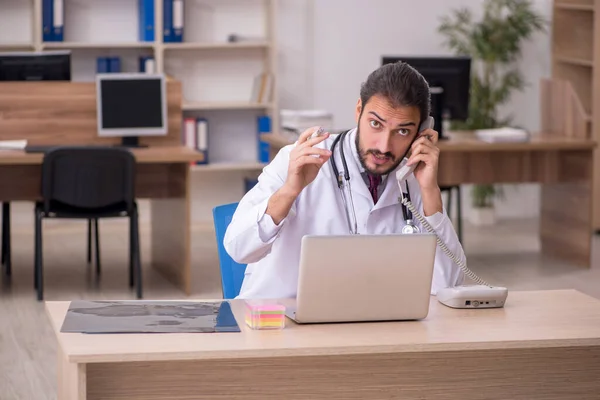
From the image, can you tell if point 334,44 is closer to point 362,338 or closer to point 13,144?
point 13,144

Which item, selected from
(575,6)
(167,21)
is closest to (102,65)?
(167,21)

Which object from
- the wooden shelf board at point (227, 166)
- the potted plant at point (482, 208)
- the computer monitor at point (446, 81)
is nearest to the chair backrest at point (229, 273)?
the computer monitor at point (446, 81)

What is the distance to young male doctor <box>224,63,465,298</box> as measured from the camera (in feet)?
8.30

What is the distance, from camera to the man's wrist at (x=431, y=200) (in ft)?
8.55

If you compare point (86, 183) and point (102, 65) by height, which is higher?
point (102, 65)

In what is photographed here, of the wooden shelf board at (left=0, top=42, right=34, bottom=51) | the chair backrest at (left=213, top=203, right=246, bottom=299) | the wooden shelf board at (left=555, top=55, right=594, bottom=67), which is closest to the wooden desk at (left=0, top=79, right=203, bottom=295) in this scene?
the wooden shelf board at (left=0, top=42, right=34, bottom=51)

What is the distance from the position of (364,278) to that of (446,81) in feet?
13.2

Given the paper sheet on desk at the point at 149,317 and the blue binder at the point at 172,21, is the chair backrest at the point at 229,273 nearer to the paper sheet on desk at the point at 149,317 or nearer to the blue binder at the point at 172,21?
the paper sheet on desk at the point at 149,317

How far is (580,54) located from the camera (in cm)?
743

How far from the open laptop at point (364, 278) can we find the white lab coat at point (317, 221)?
1.14 ft

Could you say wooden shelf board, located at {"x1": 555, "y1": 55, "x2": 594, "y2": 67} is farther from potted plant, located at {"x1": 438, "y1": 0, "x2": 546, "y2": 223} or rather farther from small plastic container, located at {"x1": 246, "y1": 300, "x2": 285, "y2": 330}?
small plastic container, located at {"x1": 246, "y1": 300, "x2": 285, "y2": 330}

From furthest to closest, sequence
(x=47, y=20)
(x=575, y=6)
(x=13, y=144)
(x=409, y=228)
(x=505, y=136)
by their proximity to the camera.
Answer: (x=575, y=6) < (x=47, y=20) < (x=505, y=136) < (x=13, y=144) < (x=409, y=228)

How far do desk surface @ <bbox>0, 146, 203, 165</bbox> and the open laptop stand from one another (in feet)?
10.5

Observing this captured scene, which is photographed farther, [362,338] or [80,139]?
[80,139]
